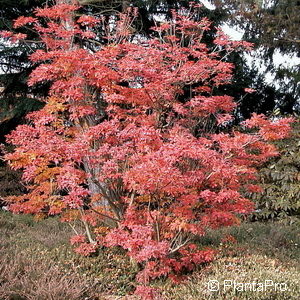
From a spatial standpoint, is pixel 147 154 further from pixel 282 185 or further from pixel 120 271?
pixel 282 185

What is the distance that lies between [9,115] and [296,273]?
9.02m

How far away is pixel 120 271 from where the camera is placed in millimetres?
6414

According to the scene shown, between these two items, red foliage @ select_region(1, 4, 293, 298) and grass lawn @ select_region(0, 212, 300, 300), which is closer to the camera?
grass lawn @ select_region(0, 212, 300, 300)

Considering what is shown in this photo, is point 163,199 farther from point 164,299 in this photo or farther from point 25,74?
point 25,74

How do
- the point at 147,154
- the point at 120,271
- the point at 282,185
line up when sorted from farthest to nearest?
1. the point at 282,185
2. the point at 120,271
3. the point at 147,154

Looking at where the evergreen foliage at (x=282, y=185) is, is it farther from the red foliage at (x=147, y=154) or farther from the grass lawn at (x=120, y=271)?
the red foliage at (x=147, y=154)

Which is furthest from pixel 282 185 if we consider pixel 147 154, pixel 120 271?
pixel 147 154

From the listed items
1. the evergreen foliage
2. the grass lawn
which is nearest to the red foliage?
the grass lawn

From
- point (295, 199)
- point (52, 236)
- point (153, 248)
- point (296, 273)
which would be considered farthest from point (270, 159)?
point (153, 248)

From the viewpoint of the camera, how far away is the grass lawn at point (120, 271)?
522 cm

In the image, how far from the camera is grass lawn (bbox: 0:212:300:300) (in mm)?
5219

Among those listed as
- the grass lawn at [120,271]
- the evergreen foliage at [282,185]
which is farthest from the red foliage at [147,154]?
the evergreen foliage at [282,185]

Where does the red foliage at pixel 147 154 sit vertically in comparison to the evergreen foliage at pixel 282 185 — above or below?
above

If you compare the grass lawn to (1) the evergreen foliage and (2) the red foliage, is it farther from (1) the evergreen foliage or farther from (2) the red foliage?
(1) the evergreen foliage
